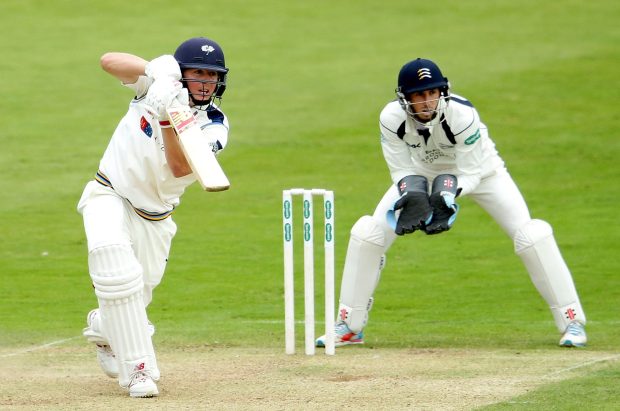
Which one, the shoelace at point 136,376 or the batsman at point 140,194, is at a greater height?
the batsman at point 140,194

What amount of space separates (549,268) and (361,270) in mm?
1135

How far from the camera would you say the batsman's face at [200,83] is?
6.04 meters

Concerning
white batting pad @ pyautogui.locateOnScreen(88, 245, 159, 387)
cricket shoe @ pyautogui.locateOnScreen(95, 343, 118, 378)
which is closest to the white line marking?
cricket shoe @ pyautogui.locateOnScreen(95, 343, 118, 378)

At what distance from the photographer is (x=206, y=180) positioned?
18.3 ft

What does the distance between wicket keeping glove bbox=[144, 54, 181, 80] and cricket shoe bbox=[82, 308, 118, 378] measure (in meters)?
1.28

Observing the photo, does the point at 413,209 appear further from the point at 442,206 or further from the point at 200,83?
the point at 200,83

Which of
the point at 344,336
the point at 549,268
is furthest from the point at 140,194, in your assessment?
the point at 549,268

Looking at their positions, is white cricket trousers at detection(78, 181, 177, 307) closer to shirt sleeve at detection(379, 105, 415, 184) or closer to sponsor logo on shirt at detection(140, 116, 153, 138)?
sponsor logo on shirt at detection(140, 116, 153, 138)

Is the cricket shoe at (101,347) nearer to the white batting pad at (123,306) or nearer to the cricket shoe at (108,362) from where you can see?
the cricket shoe at (108,362)

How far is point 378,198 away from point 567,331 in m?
6.01

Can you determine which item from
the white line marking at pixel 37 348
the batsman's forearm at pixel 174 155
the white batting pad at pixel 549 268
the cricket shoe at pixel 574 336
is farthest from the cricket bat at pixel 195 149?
the cricket shoe at pixel 574 336

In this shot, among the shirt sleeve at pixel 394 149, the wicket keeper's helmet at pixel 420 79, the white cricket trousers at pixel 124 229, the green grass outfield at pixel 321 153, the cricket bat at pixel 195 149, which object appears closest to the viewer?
the cricket bat at pixel 195 149

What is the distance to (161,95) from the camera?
569 centimetres

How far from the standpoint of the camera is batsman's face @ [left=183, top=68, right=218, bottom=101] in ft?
19.8
